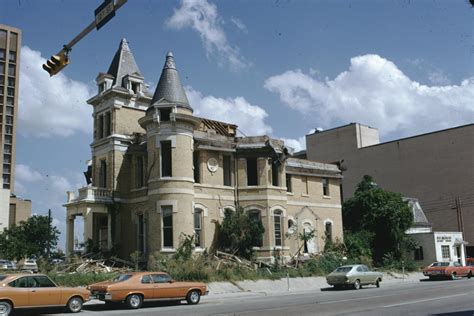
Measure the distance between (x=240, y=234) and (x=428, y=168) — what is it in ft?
115

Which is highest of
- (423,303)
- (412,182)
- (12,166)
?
(12,166)

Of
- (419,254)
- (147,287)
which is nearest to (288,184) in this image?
(419,254)

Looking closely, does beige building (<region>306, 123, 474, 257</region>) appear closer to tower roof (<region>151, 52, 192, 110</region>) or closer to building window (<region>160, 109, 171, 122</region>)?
tower roof (<region>151, 52, 192, 110</region>)

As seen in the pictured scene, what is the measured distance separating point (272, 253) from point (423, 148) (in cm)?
3405

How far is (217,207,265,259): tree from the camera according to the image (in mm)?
34844

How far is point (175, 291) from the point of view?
2147 centimetres

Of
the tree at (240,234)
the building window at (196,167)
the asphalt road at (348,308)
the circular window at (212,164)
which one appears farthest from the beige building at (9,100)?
the asphalt road at (348,308)

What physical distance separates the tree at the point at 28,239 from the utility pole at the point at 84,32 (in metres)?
50.5

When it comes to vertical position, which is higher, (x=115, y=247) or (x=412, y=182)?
(x=412, y=182)

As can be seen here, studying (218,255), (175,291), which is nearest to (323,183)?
(218,255)

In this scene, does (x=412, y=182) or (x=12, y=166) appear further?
(x=12, y=166)

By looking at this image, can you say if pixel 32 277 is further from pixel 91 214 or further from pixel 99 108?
pixel 99 108

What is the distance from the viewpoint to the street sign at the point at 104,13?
1179 cm

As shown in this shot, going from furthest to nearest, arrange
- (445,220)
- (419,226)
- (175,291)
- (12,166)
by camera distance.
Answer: (12,166)
(445,220)
(419,226)
(175,291)
